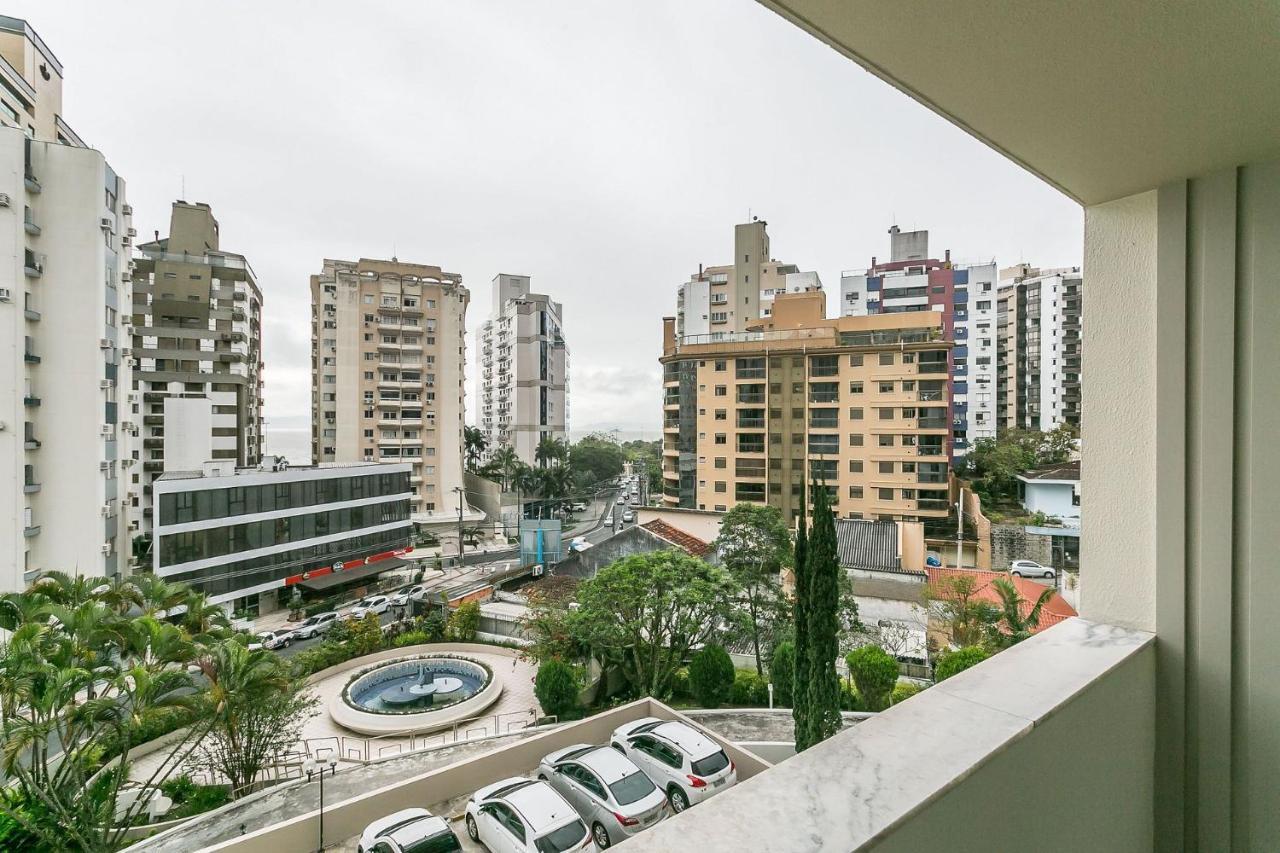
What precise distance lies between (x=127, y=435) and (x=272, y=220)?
20.2 ft

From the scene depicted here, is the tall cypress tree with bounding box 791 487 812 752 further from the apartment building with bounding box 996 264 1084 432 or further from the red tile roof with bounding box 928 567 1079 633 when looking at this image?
the apartment building with bounding box 996 264 1084 432

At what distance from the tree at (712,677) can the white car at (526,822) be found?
2.90m

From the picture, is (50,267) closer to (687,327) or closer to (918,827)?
(918,827)

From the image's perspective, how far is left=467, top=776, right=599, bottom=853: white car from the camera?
10.7ft

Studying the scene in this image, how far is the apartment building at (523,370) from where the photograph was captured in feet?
96.6

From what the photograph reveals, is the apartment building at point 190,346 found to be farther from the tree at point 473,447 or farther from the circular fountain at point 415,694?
the circular fountain at point 415,694

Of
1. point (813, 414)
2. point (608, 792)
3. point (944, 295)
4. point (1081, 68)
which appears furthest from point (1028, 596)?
point (944, 295)

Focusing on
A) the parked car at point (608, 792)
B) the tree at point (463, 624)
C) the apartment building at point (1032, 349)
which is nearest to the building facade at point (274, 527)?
the tree at point (463, 624)

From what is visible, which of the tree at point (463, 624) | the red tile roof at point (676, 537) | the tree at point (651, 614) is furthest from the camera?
the red tile roof at point (676, 537)

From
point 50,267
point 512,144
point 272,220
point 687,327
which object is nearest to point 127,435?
point 50,267

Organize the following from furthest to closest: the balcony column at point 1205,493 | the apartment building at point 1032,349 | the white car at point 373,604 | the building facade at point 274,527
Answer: the apartment building at point 1032,349, the white car at point 373,604, the building facade at point 274,527, the balcony column at point 1205,493

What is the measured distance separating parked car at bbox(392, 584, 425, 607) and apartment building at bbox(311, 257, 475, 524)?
6.59 m

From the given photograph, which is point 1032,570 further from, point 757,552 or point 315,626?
point 315,626

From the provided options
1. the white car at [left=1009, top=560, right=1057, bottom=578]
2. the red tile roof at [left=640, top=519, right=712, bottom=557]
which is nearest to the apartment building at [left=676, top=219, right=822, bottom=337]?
the red tile roof at [left=640, top=519, right=712, bottom=557]
